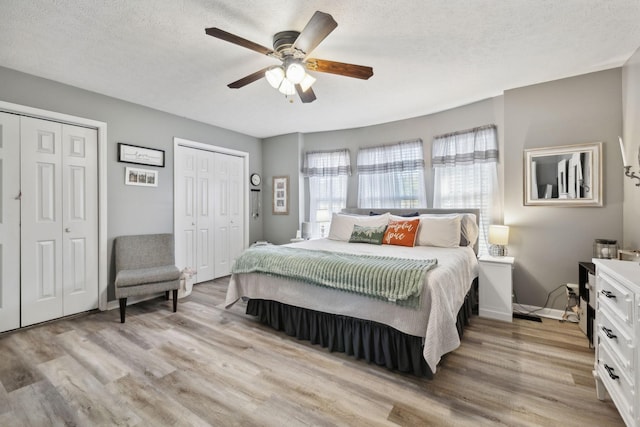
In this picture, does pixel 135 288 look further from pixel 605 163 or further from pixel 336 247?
pixel 605 163

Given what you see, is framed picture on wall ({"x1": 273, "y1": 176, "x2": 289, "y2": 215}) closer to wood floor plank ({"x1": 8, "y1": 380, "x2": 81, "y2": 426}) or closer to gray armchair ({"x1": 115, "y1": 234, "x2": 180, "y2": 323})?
gray armchair ({"x1": 115, "y1": 234, "x2": 180, "y2": 323})

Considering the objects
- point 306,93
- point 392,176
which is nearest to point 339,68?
point 306,93

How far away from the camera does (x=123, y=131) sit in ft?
11.1

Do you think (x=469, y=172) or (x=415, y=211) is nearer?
(x=469, y=172)

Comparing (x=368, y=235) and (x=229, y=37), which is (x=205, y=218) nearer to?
(x=368, y=235)

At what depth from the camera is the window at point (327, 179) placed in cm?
472

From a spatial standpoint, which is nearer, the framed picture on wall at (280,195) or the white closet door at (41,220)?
the white closet door at (41,220)

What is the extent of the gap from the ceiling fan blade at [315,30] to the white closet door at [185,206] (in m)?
2.82

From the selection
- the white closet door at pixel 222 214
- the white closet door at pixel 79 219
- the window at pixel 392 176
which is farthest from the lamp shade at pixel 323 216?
the white closet door at pixel 79 219

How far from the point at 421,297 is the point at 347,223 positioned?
2068 mm

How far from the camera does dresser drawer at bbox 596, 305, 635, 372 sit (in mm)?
1302

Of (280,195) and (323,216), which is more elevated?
(280,195)

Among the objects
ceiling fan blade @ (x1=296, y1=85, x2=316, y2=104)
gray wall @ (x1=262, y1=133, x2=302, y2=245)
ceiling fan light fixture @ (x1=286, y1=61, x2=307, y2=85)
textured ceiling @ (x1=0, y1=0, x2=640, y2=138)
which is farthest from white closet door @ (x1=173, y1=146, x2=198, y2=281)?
ceiling fan light fixture @ (x1=286, y1=61, x2=307, y2=85)

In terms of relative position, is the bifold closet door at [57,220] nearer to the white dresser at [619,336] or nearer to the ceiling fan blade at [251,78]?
the ceiling fan blade at [251,78]
